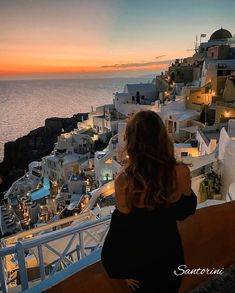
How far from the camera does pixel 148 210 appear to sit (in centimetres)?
212

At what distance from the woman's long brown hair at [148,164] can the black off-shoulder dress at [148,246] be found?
5.3 inches

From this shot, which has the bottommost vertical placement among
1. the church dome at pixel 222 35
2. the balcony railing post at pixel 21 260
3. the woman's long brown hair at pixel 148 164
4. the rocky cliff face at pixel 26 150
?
the rocky cliff face at pixel 26 150

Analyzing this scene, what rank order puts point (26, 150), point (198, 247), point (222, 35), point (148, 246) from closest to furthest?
1. point (148, 246)
2. point (198, 247)
3. point (222, 35)
4. point (26, 150)

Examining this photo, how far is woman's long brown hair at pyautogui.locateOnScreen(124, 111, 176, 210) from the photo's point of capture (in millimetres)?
2041

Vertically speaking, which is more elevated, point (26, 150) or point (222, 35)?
point (222, 35)

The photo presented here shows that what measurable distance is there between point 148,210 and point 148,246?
35 centimetres

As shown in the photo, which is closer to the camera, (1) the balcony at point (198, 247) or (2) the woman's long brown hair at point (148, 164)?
(2) the woman's long brown hair at point (148, 164)

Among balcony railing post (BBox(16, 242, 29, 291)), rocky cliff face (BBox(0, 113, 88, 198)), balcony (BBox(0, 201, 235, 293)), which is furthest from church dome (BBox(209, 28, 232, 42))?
balcony railing post (BBox(16, 242, 29, 291))

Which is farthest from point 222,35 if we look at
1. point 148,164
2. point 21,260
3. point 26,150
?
point 148,164

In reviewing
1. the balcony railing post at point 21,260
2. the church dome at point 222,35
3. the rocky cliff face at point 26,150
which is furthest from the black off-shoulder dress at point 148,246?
the church dome at point 222,35

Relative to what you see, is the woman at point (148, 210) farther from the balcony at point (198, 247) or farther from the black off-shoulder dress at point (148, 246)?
the balcony at point (198, 247)

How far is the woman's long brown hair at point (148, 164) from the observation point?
2041 millimetres

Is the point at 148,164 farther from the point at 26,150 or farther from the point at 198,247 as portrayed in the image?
the point at 26,150

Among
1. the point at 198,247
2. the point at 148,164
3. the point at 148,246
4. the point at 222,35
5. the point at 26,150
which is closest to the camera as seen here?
the point at 148,164
